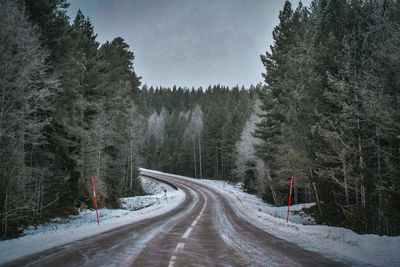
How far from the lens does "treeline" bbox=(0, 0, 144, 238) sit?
9.05 metres

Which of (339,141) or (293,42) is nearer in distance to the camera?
(339,141)

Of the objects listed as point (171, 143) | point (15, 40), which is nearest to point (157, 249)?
point (15, 40)

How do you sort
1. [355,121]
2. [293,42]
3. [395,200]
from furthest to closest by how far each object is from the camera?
[293,42] → [355,121] → [395,200]

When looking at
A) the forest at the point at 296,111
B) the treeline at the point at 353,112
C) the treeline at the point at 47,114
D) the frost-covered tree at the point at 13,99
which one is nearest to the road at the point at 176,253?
the frost-covered tree at the point at 13,99

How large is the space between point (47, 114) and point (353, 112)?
48.6 feet

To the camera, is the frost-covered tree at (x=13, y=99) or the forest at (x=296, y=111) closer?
the frost-covered tree at (x=13, y=99)

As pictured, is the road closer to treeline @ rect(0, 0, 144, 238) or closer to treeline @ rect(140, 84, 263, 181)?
treeline @ rect(0, 0, 144, 238)

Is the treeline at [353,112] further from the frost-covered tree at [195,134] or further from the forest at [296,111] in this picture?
the frost-covered tree at [195,134]

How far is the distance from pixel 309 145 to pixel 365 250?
769 centimetres

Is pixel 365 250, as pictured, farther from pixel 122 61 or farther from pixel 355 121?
pixel 122 61

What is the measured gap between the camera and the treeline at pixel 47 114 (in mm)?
9047

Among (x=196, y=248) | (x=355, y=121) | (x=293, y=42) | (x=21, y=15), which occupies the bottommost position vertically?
(x=196, y=248)

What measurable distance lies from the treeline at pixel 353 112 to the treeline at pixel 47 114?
480 inches

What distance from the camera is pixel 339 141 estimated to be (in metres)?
11.7
